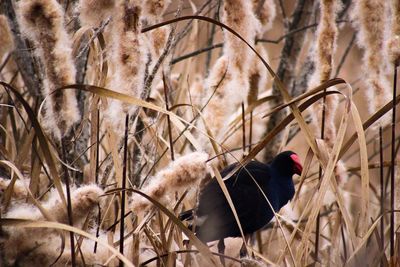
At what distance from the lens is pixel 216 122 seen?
2.10 m

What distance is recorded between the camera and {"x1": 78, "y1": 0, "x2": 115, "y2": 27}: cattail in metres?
1.39

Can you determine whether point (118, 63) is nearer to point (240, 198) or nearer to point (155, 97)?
point (240, 198)

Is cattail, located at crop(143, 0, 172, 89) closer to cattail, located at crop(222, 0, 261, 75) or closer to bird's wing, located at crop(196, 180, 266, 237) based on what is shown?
cattail, located at crop(222, 0, 261, 75)

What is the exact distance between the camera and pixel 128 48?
1.40 meters

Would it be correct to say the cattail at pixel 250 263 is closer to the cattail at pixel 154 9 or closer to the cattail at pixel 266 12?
the cattail at pixel 154 9

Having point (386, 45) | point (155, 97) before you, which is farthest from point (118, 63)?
point (155, 97)

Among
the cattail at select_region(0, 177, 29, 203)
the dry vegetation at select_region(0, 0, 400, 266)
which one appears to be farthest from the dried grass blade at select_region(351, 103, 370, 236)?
the cattail at select_region(0, 177, 29, 203)

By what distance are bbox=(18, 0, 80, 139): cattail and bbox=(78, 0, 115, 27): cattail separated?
0.06 m

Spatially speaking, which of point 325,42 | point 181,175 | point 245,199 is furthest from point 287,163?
point 181,175

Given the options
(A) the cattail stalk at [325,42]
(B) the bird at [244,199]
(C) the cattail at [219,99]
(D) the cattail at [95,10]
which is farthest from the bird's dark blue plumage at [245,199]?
(D) the cattail at [95,10]

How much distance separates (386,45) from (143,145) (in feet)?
2.86

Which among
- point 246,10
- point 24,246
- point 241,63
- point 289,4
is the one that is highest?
point 246,10

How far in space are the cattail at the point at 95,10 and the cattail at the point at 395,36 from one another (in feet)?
1.96

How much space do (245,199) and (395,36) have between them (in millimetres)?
873
